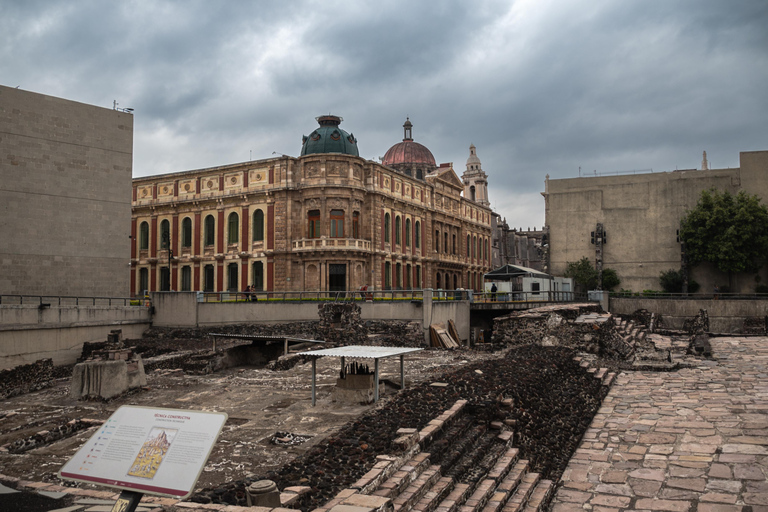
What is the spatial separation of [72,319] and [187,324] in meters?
5.66

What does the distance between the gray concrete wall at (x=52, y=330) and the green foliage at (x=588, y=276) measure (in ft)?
116

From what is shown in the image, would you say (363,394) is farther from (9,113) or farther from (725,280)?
(725,280)

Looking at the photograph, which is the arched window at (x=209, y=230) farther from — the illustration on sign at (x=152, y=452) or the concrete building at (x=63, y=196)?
the illustration on sign at (x=152, y=452)

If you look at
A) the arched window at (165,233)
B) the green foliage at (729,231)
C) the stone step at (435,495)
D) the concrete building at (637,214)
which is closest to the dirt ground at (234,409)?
the stone step at (435,495)

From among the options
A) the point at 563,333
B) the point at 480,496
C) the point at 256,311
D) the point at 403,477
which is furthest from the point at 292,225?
the point at 403,477

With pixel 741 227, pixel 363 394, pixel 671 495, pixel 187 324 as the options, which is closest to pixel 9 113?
pixel 187 324

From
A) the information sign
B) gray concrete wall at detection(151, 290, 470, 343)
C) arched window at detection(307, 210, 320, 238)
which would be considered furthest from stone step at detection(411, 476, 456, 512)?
arched window at detection(307, 210, 320, 238)

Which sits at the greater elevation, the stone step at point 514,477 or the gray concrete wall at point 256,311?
the gray concrete wall at point 256,311

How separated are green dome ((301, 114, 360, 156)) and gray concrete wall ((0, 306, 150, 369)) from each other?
18529mm

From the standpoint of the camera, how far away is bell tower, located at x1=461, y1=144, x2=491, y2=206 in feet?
251

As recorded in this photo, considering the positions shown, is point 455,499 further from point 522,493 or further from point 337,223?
point 337,223

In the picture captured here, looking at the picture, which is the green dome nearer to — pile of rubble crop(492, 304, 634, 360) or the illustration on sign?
pile of rubble crop(492, 304, 634, 360)

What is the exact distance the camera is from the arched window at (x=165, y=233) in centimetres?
4269

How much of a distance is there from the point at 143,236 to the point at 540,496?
4274cm
